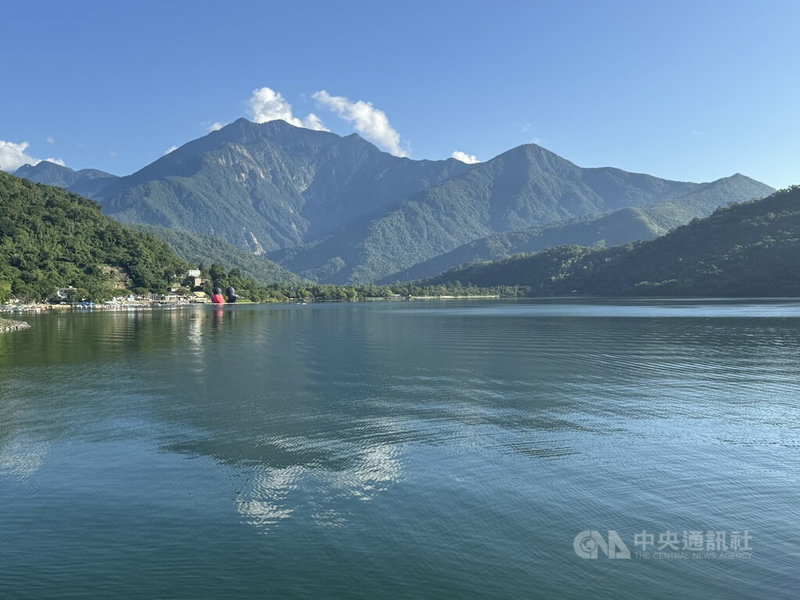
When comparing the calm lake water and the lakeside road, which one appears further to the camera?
the lakeside road

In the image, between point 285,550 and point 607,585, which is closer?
point 607,585

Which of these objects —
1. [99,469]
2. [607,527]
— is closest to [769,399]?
[607,527]

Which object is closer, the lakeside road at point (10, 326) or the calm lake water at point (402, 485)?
the calm lake water at point (402, 485)

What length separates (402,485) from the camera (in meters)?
20.9

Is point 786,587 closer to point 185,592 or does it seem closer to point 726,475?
point 726,475

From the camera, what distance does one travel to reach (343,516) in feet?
59.3

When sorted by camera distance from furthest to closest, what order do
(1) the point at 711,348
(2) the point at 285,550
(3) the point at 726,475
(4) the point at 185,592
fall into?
1. (1) the point at 711,348
2. (3) the point at 726,475
3. (2) the point at 285,550
4. (4) the point at 185,592

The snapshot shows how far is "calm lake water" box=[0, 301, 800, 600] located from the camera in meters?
14.6

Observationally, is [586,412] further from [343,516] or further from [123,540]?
[123,540]

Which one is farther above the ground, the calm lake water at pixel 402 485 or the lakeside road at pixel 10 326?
the lakeside road at pixel 10 326

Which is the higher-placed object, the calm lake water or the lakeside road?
the lakeside road

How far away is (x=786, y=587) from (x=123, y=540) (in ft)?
62.6

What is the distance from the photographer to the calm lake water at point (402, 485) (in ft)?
47.9

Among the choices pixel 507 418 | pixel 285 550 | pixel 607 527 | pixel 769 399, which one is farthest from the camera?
pixel 769 399
